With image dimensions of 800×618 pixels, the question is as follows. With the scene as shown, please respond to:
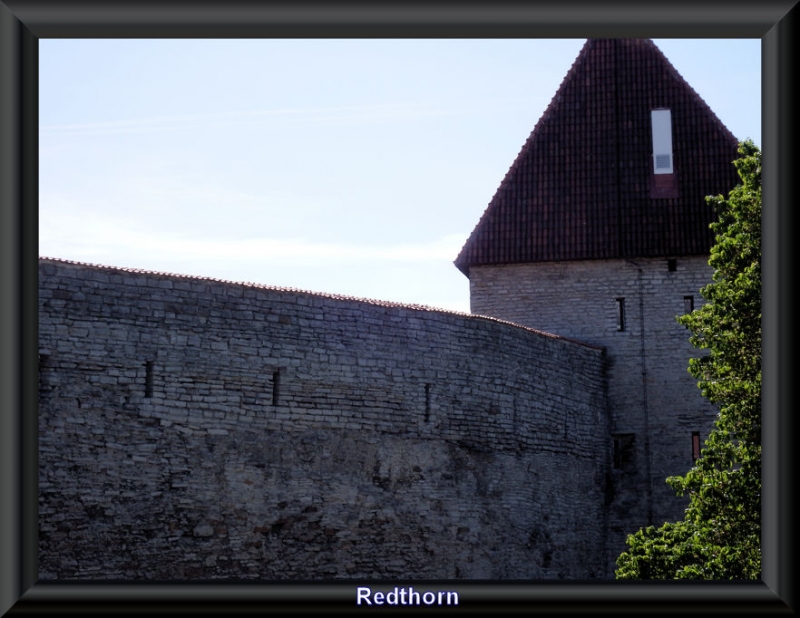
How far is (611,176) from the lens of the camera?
19.8 metres

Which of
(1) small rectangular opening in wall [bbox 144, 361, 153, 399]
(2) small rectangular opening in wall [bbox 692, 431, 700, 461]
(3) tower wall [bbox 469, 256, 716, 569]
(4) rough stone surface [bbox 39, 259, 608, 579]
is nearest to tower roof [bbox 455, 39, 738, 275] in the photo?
(3) tower wall [bbox 469, 256, 716, 569]

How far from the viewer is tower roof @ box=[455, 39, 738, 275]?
63.9 feet

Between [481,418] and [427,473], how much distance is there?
1.18 metres

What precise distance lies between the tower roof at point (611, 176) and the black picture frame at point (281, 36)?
51.5 ft

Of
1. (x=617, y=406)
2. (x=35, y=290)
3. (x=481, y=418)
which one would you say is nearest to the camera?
(x=35, y=290)

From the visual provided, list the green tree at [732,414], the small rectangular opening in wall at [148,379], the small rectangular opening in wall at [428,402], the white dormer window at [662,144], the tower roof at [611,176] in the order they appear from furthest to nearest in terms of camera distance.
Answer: the white dormer window at [662,144] < the tower roof at [611,176] < the small rectangular opening in wall at [428,402] < the small rectangular opening in wall at [148,379] < the green tree at [732,414]

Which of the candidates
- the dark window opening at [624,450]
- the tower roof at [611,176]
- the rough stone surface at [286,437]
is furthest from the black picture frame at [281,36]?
the tower roof at [611,176]

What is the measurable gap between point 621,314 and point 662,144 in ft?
9.09

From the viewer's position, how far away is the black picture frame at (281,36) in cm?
366

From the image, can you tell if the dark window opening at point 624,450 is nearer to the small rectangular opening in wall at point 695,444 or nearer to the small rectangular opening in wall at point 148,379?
the small rectangular opening in wall at point 695,444

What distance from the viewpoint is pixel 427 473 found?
13.9m

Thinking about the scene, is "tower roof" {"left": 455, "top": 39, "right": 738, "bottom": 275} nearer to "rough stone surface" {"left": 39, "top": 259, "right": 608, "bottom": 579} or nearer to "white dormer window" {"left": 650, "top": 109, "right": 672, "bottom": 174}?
"white dormer window" {"left": 650, "top": 109, "right": 672, "bottom": 174}
